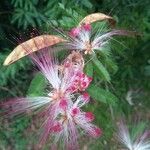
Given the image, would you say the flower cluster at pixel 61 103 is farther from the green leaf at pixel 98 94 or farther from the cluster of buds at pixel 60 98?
the green leaf at pixel 98 94

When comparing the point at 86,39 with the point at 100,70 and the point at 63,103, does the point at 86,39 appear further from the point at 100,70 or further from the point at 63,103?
the point at 63,103

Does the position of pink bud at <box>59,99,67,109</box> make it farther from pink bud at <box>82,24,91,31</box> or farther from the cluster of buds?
pink bud at <box>82,24,91,31</box>

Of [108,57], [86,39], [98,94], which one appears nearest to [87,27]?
[86,39]

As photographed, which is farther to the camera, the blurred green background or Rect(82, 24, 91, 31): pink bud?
the blurred green background

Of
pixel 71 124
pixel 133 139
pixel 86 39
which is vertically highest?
pixel 86 39

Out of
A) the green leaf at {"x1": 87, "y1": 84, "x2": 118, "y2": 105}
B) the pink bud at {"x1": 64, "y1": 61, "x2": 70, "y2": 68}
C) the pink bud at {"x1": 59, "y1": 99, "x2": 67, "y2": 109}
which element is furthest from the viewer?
the green leaf at {"x1": 87, "y1": 84, "x2": 118, "y2": 105}

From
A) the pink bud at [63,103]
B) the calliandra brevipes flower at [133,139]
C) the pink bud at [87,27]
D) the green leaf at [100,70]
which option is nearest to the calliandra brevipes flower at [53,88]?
the pink bud at [63,103]

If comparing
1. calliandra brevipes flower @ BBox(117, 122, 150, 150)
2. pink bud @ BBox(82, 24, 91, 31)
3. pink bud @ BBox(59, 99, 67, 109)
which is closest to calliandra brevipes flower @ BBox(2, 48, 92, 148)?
pink bud @ BBox(59, 99, 67, 109)
